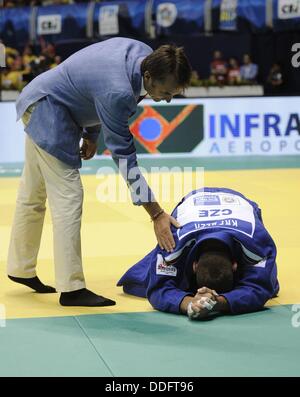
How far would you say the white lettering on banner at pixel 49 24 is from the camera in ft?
71.5

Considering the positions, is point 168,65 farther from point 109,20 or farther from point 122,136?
point 109,20

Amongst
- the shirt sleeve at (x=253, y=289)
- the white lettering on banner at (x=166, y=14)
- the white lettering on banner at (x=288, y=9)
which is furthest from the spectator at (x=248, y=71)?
the shirt sleeve at (x=253, y=289)

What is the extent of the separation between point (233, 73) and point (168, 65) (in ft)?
50.3

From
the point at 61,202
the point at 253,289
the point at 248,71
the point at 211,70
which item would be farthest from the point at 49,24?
the point at 253,289

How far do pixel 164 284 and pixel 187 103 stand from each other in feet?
34.1

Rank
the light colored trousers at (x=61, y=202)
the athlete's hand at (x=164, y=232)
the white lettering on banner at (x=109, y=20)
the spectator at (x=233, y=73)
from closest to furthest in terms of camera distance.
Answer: the athlete's hand at (x=164, y=232)
the light colored trousers at (x=61, y=202)
the spectator at (x=233, y=73)
the white lettering on banner at (x=109, y=20)

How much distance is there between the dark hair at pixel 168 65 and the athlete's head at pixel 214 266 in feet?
3.69

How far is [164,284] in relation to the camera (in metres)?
5.88

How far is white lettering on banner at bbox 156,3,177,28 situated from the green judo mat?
53.6 feet

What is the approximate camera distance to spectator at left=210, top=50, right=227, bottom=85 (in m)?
20.2

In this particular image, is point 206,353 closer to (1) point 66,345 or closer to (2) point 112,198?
(1) point 66,345

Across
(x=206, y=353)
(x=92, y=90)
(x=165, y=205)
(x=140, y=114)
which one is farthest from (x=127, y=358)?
(x=140, y=114)

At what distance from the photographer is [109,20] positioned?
21.6 m

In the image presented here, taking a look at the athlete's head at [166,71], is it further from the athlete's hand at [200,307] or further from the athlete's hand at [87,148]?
the athlete's hand at [200,307]
